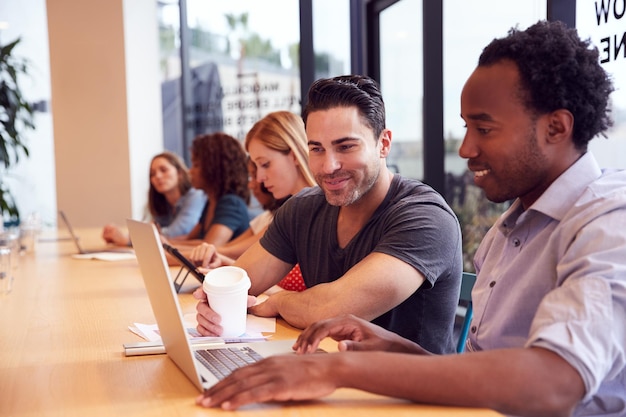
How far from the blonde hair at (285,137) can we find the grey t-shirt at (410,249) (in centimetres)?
65

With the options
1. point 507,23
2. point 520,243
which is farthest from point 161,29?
point 520,243

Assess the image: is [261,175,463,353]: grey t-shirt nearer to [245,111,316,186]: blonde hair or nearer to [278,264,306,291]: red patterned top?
[278,264,306,291]: red patterned top

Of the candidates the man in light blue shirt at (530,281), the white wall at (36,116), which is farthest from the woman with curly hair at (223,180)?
the white wall at (36,116)

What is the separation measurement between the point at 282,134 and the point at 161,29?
4.44 meters

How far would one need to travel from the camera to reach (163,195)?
5.13m

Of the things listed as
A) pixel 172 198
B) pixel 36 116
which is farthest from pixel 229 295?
pixel 36 116

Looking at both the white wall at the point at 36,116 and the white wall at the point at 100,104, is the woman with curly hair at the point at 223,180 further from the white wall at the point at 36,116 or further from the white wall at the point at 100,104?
the white wall at the point at 36,116

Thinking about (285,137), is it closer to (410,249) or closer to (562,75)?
(410,249)

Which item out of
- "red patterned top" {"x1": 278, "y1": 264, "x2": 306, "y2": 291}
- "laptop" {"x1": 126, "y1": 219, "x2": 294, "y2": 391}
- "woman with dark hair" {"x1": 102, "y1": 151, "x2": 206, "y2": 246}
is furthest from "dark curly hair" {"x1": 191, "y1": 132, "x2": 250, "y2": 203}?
"laptop" {"x1": 126, "y1": 219, "x2": 294, "y2": 391}

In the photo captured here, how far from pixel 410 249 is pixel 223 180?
237 cm

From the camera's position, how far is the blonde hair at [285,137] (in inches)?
111

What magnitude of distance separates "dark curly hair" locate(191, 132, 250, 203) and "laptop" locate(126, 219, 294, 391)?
8.14 feet

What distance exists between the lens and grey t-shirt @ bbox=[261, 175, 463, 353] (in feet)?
5.83

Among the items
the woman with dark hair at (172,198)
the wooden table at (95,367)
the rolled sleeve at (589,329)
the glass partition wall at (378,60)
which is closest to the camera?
the rolled sleeve at (589,329)
